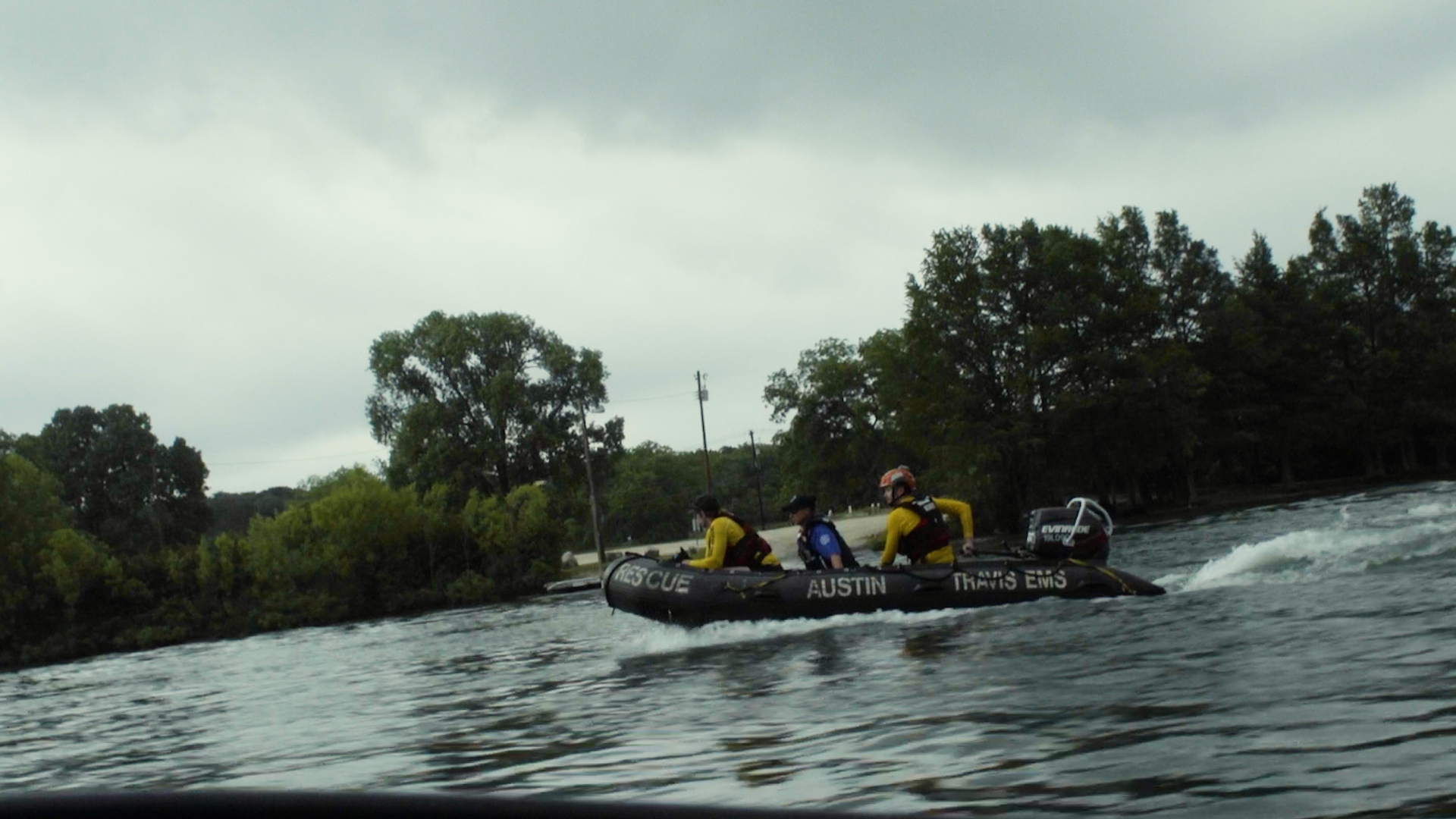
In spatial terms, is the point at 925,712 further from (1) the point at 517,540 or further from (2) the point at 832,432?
(2) the point at 832,432

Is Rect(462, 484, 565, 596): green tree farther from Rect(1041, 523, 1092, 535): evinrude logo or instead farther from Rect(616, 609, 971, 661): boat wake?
Rect(1041, 523, 1092, 535): evinrude logo

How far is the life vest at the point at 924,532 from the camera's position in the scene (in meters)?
15.9

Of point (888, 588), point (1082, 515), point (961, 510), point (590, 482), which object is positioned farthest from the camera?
point (590, 482)

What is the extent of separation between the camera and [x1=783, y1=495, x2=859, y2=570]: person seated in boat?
15844 millimetres

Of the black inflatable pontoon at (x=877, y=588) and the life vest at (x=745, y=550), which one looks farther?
the life vest at (x=745, y=550)

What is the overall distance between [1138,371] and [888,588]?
38858 millimetres

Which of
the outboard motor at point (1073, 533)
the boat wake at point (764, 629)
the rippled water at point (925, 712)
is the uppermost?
the outboard motor at point (1073, 533)

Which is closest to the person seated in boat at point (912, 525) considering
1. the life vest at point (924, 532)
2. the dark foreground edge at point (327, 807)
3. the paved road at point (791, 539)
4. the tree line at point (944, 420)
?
the life vest at point (924, 532)

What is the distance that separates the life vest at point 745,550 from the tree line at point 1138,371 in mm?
33667

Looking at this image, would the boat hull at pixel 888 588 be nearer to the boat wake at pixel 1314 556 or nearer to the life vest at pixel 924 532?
the life vest at pixel 924 532

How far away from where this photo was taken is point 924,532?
52.5ft

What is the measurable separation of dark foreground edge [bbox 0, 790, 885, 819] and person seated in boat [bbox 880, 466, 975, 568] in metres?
14.4

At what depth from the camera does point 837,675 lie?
10.7 m

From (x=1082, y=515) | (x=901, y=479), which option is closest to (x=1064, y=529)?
(x=1082, y=515)
